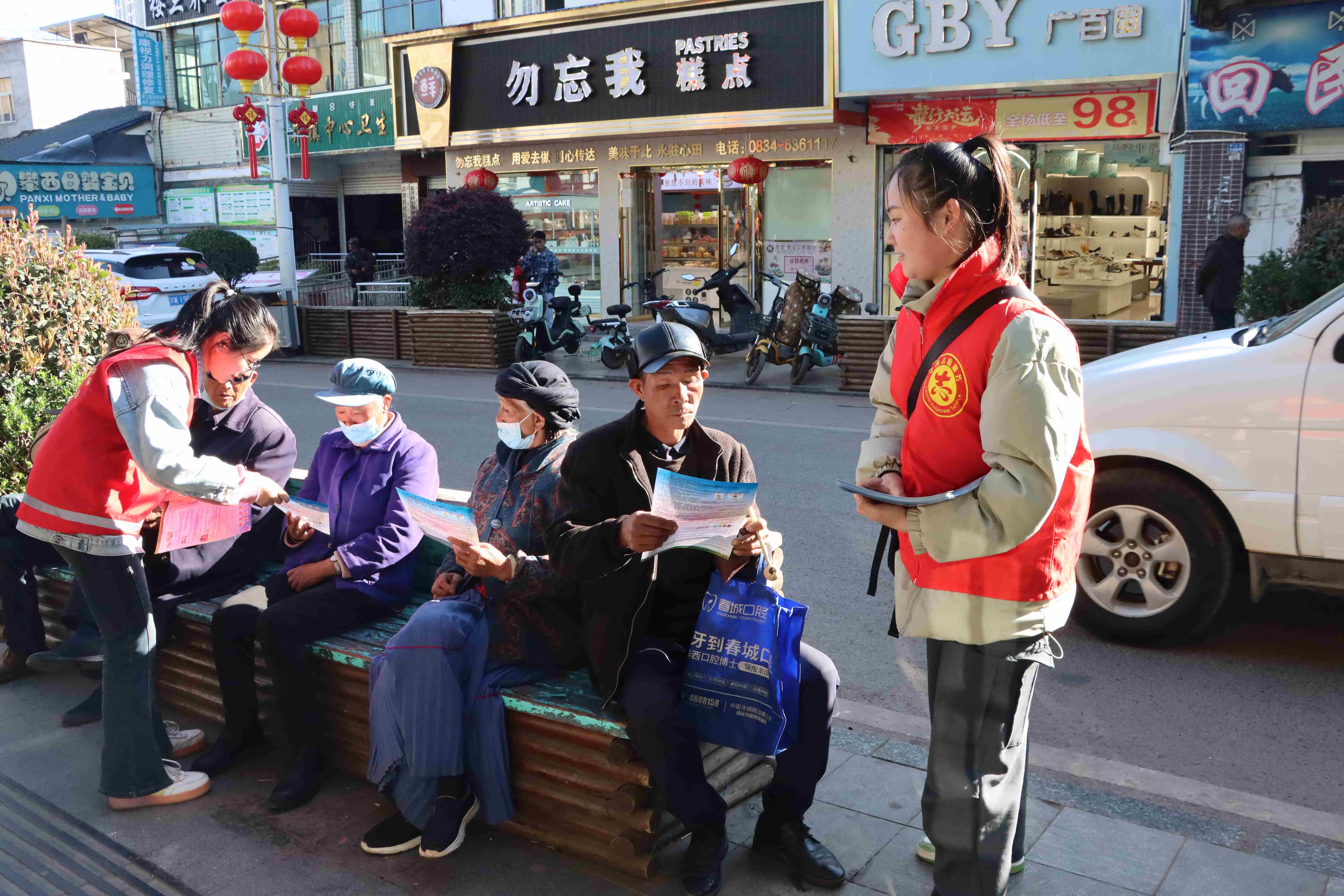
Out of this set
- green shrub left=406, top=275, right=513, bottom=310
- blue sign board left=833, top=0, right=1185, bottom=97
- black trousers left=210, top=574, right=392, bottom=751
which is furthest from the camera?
green shrub left=406, top=275, right=513, bottom=310

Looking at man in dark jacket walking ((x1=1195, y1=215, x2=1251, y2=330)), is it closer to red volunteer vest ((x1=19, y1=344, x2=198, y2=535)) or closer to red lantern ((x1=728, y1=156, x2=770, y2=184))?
red lantern ((x1=728, y1=156, x2=770, y2=184))

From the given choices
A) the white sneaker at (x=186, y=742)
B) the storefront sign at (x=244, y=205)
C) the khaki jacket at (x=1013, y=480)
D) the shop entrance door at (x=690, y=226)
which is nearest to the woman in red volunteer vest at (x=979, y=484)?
the khaki jacket at (x=1013, y=480)

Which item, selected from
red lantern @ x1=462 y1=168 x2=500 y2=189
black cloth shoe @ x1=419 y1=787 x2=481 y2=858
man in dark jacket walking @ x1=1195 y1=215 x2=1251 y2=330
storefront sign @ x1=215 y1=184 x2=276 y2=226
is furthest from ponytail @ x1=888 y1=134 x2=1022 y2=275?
storefront sign @ x1=215 y1=184 x2=276 y2=226

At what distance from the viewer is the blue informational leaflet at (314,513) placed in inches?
157

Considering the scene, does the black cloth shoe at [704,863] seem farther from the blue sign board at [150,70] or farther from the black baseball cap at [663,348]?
the blue sign board at [150,70]

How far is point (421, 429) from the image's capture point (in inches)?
437

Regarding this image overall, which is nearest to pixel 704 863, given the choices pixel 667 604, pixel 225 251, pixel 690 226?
pixel 667 604

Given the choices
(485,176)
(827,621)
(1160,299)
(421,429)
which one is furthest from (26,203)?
(827,621)

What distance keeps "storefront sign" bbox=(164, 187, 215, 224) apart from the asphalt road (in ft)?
83.7

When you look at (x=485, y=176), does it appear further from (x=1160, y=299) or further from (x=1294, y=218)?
(x=1294, y=218)

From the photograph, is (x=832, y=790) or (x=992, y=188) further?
(x=832, y=790)

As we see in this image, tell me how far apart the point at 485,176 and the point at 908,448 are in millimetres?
18379

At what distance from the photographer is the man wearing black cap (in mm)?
3086

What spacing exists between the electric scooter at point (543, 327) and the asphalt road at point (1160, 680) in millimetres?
8108
